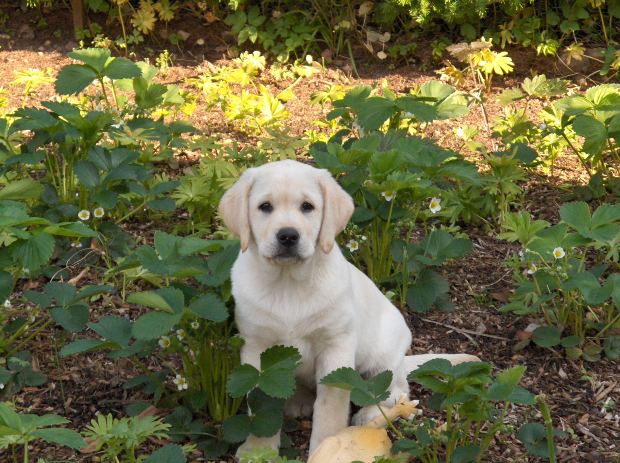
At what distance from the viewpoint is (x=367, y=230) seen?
4.52m

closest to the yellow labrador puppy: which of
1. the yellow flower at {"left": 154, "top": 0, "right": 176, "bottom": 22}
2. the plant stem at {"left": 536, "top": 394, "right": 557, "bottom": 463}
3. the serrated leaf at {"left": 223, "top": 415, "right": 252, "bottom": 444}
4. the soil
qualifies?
the serrated leaf at {"left": 223, "top": 415, "right": 252, "bottom": 444}

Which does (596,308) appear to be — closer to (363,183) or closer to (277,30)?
(363,183)

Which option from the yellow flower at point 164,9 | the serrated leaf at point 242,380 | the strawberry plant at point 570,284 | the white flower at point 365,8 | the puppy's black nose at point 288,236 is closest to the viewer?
the serrated leaf at point 242,380

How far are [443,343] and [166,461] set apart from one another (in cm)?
178

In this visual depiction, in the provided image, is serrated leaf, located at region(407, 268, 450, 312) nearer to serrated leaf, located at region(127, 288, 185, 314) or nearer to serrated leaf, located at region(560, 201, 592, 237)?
serrated leaf, located at region(560, 201, 592, 237)

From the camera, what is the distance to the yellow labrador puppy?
132 inches

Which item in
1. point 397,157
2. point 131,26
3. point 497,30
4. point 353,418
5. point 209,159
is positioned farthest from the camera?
point 131,26

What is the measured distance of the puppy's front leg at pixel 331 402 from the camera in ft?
11.3

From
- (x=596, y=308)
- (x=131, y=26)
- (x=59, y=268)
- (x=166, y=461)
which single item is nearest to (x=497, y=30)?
(x=131, y=26)

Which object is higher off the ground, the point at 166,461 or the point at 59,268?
the point at 166,461

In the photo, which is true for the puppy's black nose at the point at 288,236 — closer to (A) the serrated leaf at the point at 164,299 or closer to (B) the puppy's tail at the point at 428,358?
(A) the serrated leaf at the point at 164,299

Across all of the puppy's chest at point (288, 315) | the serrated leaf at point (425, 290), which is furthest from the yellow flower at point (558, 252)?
the puppy's chest at point (288, 315)

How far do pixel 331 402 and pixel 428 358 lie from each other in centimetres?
65

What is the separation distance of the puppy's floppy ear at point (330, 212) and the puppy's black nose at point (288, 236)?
16 cm
